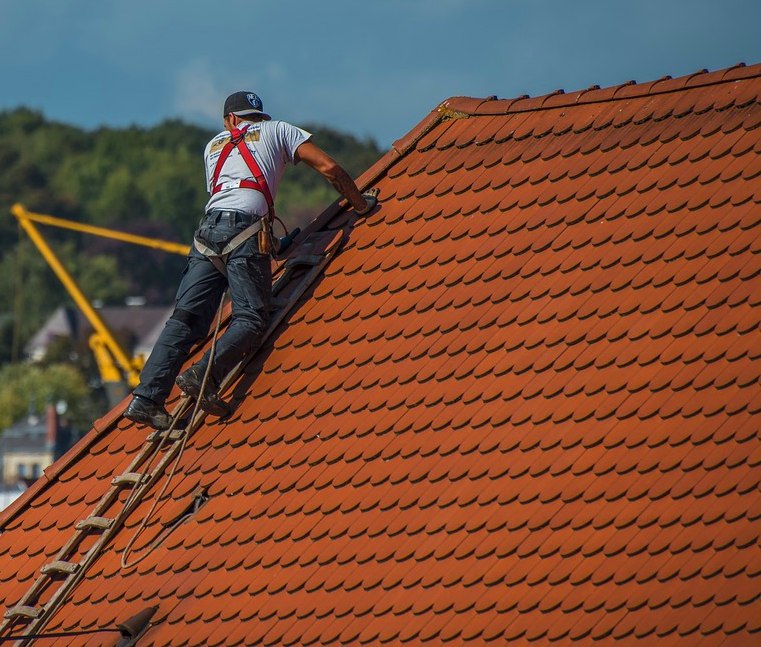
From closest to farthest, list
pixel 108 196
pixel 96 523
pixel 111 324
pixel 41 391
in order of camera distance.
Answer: pixel 96 523 → pixel 41 391 → pixel 111 324 → pixel 108 196

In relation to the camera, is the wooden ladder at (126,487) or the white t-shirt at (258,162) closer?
the wooden ladder at (126,487)

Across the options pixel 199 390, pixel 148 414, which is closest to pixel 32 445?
pixel 148 414

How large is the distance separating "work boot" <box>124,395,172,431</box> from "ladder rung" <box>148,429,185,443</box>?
0.04 metres

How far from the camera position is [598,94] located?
10.3m

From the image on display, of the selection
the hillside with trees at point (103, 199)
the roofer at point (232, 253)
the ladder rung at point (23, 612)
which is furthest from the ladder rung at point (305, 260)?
the hillside with trees at point (103, 199)

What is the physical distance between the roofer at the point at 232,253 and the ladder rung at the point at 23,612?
1353 millimetres

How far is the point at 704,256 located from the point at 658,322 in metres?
0.50

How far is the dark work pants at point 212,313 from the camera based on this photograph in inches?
387

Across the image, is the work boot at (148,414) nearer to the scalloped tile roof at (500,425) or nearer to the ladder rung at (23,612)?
the scalloped tile roof at (500,425)

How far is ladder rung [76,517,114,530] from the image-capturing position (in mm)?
9383

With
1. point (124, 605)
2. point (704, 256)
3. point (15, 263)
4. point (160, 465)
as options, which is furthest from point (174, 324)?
point (15, 263)

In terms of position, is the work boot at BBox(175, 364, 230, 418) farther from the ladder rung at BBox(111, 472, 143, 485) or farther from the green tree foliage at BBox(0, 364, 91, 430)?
the green tree foliage at BBox(0, 364, 91, 430)

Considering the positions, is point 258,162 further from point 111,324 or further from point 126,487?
point 111,324

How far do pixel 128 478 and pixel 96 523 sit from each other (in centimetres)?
35
